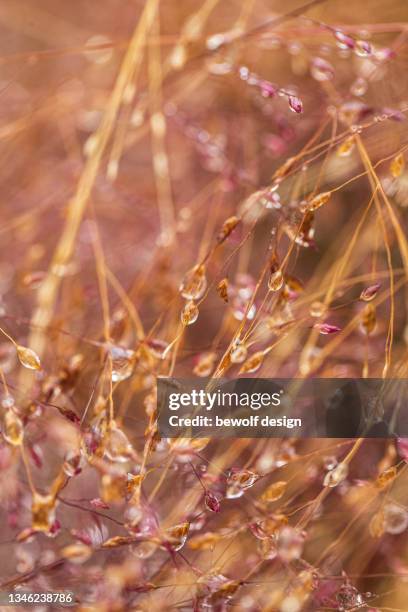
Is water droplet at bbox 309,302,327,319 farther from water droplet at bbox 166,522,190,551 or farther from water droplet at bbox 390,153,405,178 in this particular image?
water droplet at bbox 166,522,190,551

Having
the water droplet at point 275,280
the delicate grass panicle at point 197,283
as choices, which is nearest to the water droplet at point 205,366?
the delicate grass panicle at point 197,283

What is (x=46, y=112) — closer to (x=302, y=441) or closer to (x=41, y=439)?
(x=41, y=439)

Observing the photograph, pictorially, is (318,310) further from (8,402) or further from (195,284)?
(8,402)

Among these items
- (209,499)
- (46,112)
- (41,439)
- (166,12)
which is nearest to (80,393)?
(41,439)

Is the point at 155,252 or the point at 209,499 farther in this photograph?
Result: the point at 155,252

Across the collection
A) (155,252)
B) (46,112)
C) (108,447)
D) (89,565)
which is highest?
(46,112)

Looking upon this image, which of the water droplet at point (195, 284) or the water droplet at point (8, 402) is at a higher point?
the water droplet at point (195, 284)

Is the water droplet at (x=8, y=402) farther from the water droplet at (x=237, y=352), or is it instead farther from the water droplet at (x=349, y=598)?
the water droplet at (x=349, y=598)

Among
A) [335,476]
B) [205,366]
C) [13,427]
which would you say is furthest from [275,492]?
[13,427]

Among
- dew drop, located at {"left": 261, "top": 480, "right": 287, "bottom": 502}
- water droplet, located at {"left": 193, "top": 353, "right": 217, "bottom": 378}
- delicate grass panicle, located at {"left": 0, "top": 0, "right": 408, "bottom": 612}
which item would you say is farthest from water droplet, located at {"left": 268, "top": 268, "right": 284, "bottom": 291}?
dew drop, located at {"left": 261, "top": 480, "right": 287, "bottom": 502}
